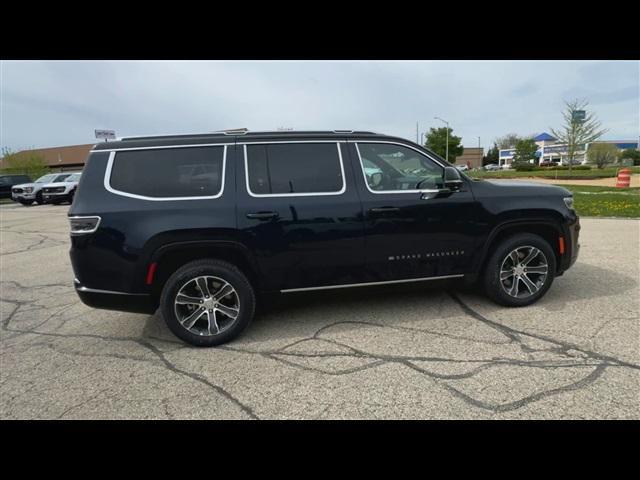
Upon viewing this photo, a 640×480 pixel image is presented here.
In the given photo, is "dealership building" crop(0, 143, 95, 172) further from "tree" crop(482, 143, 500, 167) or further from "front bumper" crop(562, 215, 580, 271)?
"tree" crop(482, 143, 500, 167)

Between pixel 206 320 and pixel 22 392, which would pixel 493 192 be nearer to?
pixel 206 320

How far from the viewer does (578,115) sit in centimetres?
2812

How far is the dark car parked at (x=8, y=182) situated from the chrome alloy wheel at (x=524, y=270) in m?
30.7

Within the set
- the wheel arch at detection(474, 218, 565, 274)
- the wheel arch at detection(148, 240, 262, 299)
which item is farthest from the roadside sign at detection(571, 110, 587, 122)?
the wheel arch at detection(148, 240, 262, 299)

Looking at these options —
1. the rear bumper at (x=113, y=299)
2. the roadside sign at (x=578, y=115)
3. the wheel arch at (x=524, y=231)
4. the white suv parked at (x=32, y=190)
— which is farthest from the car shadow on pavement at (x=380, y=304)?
the roadside sign at (x=578, y=115)

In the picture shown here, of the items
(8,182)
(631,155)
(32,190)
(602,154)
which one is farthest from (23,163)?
(631,155)

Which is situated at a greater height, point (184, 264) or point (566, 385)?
point (184, 264)

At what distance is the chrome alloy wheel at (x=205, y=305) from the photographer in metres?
3.27

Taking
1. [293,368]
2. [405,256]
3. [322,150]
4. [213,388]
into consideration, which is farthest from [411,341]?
[322,150]

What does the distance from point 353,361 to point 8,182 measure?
30.5 meters

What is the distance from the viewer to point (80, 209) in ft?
10.1

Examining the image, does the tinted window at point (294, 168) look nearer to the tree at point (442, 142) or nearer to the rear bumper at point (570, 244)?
the rear bumper at point (570, 244)

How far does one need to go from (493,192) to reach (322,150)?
1.85m

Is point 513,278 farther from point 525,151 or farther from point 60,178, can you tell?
point 525,151
